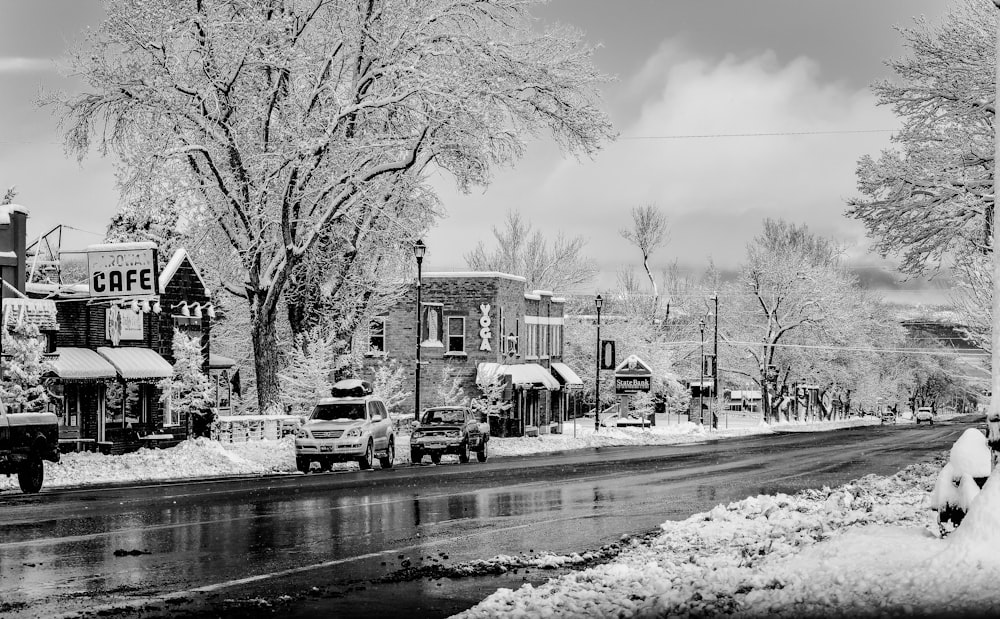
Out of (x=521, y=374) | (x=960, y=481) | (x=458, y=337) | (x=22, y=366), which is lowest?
(x=521, y=374)

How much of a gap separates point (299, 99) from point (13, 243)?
10.4 m

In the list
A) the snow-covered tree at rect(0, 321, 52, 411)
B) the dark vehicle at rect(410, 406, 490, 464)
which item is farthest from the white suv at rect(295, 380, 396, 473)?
the snow-covered tree at rect(0, 321, 52, 411)

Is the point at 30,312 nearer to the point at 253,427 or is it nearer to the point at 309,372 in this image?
the point at 253,427

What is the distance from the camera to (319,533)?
50.8ft

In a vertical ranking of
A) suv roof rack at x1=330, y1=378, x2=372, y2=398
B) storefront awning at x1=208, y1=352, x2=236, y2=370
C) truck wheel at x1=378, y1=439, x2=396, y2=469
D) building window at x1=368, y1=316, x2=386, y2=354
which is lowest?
truck wheel at x1=378, y1=439, x2=396, y2=469

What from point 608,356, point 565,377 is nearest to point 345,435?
point 565,377

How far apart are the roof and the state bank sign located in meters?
2.55

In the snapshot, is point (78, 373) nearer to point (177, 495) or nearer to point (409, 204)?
point (409, 204)

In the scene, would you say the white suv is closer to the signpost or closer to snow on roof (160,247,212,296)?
snow on roof (160,247,212,296)

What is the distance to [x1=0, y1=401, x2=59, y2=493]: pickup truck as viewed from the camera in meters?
22.3

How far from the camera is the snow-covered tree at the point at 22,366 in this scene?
107ft

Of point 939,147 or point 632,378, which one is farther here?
point 632,378

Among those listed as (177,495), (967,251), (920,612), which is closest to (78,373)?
(177,495)

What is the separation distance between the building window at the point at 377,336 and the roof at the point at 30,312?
957 inches
